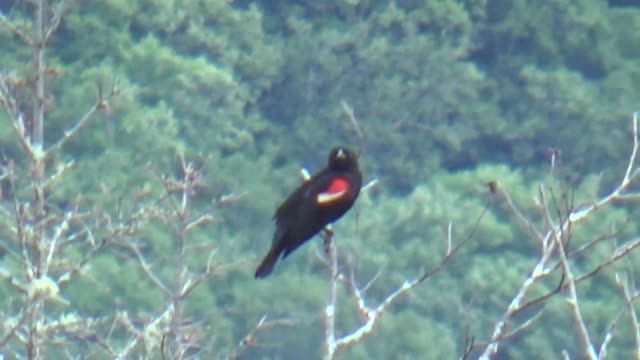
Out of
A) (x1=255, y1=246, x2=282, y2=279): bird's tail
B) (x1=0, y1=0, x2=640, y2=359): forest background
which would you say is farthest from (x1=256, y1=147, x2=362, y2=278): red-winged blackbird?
(x1=0, y1=0, x2=640, y2=359): forest background

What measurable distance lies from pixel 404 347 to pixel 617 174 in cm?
530

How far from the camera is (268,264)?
6312 mm

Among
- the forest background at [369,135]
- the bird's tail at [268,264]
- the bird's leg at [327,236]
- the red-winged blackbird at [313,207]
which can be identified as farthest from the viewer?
the forest background at [369,135]

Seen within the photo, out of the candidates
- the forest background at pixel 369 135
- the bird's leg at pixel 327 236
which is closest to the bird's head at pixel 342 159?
the bird's leg at pixel 327 236

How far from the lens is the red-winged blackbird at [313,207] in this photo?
20.9ft

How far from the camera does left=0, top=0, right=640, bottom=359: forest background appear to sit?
29.1m

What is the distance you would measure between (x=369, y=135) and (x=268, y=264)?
66.6ft

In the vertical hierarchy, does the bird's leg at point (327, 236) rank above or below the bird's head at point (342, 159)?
above

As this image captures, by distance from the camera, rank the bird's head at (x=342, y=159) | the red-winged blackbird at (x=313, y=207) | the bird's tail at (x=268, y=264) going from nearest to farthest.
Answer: the bird's tail at (x=268, y=264) < the red-winged blackbird at (x=313, y=207) < the bird's head at (x=342, y=159)

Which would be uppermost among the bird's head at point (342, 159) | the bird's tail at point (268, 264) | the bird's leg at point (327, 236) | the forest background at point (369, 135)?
the bird's leg at point (327, 236)

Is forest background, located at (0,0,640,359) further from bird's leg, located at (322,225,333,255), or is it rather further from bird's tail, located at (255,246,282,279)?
bird's leg, located at (322,225,333,255)

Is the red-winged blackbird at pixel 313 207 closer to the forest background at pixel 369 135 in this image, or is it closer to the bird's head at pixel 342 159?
the bird's head at pixel 342 159

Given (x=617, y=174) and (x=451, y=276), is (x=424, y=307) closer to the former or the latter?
(x=451, y=276)

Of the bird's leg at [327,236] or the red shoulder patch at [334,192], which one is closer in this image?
the bird's leg at [327,236]
